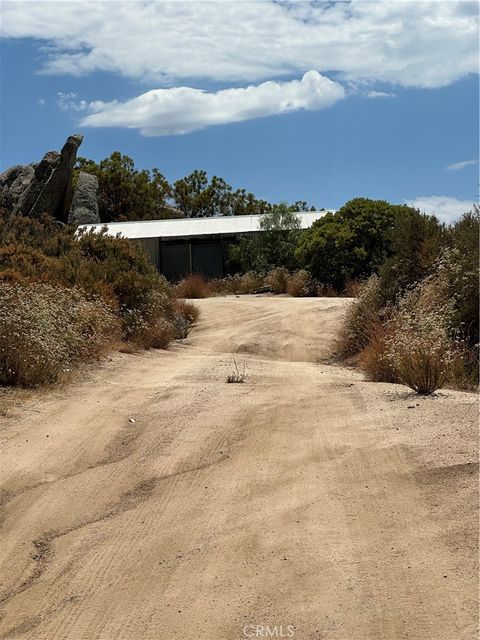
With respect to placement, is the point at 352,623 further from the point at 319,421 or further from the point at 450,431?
the point at 319,421

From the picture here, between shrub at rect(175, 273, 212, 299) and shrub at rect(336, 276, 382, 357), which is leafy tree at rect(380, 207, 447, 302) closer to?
shrub at rect(336, 276, 382, 357)

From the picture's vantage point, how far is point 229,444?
7469mm

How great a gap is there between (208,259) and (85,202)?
6360 millimetres

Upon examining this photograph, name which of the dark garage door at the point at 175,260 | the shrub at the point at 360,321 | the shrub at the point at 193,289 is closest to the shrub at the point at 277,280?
the shrub at the point at 193,289

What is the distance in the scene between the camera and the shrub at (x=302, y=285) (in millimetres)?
27031

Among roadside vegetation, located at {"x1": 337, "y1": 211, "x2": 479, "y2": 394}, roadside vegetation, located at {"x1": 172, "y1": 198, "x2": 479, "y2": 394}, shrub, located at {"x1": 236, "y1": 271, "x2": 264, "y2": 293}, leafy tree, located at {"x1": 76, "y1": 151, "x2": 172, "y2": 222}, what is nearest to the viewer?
roadside vegetation, located at {"x1": 337, "y1": 211, "x2": 479, "y2": 394}

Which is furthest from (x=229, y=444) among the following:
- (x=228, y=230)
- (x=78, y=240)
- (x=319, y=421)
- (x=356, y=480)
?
(x=228, y=230)

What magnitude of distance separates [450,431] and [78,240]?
13.1 metres

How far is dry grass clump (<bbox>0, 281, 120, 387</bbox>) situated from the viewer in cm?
1027

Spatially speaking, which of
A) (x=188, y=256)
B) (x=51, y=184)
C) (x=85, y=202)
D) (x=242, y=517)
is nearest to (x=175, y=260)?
(x=188, y=256)

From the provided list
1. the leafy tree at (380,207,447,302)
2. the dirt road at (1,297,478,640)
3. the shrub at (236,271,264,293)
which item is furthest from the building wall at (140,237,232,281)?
the dirt road at (1,297,478,640)

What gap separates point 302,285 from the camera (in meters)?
27.5
